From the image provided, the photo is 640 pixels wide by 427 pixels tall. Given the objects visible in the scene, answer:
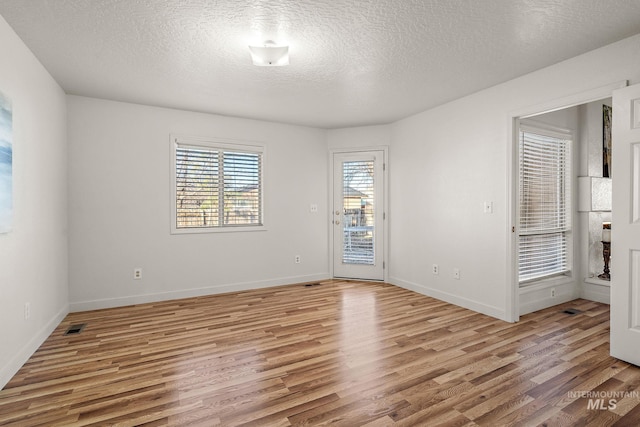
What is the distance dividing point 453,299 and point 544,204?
5.41ft

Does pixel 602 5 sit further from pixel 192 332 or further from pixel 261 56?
pixel 192 332

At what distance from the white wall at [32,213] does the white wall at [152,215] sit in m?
0.23

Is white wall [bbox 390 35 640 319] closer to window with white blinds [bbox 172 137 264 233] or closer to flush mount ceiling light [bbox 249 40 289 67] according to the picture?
window with white blinds [bbox 172 137 264 233]

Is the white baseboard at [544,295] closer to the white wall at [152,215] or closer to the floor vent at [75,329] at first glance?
the white wall at [152,215]

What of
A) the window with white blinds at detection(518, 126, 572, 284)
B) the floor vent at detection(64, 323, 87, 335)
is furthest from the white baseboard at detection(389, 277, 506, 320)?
the floor vent at detection(64, 323, 87, 335)

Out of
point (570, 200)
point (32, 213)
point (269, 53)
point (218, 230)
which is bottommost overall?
point (218, 230)

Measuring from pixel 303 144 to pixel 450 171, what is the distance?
2.35 meters

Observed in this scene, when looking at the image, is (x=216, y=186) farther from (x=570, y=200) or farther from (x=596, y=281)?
(x=596, y=281)

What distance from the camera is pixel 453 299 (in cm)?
413

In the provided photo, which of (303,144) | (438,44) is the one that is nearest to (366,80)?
(438,44)

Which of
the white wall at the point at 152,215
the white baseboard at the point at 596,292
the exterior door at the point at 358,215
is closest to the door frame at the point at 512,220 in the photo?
the white baseboard at the point at 596,292

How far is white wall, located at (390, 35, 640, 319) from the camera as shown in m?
2.93

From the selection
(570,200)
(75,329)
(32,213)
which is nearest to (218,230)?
(75,329)

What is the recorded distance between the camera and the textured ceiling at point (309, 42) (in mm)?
2164
